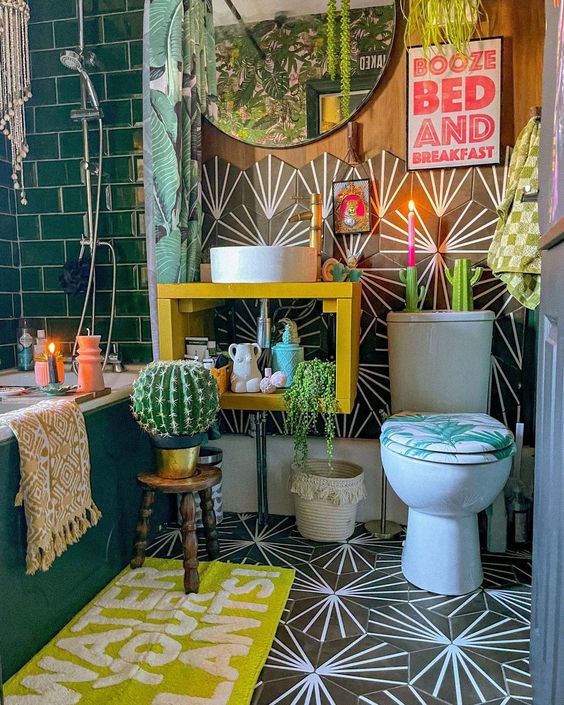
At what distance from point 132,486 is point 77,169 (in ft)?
4.59

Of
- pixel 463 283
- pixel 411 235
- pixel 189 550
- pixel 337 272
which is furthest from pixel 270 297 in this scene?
pixel 189 550

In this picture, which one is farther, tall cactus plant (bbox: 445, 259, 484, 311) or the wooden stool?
tall cactus plant (bbox: 445, 259, 484, 311)

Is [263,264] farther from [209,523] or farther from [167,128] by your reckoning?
[209,523]

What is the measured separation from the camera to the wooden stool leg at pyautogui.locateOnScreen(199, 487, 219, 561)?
77.7 inches

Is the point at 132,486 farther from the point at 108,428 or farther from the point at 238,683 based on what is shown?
the point at 238,683

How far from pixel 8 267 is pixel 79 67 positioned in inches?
35.1

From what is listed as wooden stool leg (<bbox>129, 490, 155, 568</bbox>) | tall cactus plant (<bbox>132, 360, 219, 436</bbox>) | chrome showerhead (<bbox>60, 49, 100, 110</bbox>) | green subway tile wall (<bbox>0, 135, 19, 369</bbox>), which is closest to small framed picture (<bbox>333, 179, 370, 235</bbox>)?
tall cactus plant (<bbox>132, 360, 219, 436</bbox>)

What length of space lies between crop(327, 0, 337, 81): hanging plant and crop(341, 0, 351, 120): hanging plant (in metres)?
0.03

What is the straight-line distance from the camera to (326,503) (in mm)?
2184

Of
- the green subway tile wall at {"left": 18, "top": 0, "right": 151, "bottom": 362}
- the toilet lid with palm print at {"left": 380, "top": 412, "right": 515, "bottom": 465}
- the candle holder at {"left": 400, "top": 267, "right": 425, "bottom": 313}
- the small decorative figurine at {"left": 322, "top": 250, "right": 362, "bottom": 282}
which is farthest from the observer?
the green subway tile wall at {"left": 18, "top": 0, "right": 151, "bottom": 362}

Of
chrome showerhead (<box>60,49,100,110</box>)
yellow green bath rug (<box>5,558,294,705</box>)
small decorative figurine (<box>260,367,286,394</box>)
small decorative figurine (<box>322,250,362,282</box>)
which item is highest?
chrome showerhead (<box>60,49,100,110</box>)

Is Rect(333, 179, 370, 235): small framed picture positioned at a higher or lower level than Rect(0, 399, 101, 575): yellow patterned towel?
higher

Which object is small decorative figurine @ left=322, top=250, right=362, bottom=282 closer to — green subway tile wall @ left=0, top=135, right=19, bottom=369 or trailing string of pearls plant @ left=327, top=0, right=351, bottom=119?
trailing string of pearls plant @ left=327, top=0, right=351, bottom=119

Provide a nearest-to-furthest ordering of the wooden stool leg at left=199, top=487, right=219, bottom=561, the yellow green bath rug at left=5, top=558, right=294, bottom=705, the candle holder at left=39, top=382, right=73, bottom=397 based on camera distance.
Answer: the yellow green bath rug at left=5, top=558, right=294, bottom=705
the candle holder at left=39, top=382, right=73, bottom=397
the wooden stool leg at left=199, top=487, right=219, bottom=561
